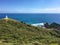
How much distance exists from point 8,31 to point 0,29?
126cm

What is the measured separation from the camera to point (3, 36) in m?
20.6

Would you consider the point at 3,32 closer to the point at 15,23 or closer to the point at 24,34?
the point at 24,34

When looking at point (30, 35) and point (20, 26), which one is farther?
point (20, 26)

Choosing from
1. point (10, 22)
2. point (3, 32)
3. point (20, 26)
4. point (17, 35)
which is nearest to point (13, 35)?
point (17, 35)

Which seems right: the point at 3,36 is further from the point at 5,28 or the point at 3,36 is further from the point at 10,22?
the point at 10,22

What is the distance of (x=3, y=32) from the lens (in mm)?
22719

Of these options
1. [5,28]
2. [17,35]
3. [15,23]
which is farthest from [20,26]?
[17,35]

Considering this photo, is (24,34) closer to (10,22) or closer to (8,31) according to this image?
(8,31)

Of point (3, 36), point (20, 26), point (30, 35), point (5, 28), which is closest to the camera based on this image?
point (3, 36)

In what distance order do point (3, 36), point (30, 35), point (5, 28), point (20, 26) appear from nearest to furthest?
point (3, 36), point (30, 35), point (5, 28), point (20, 26)

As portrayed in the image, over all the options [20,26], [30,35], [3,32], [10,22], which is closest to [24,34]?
[30,35]

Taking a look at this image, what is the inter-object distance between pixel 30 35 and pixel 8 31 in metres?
2.89

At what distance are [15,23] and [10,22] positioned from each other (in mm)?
990

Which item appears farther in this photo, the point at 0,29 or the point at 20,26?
the point at 20,26
